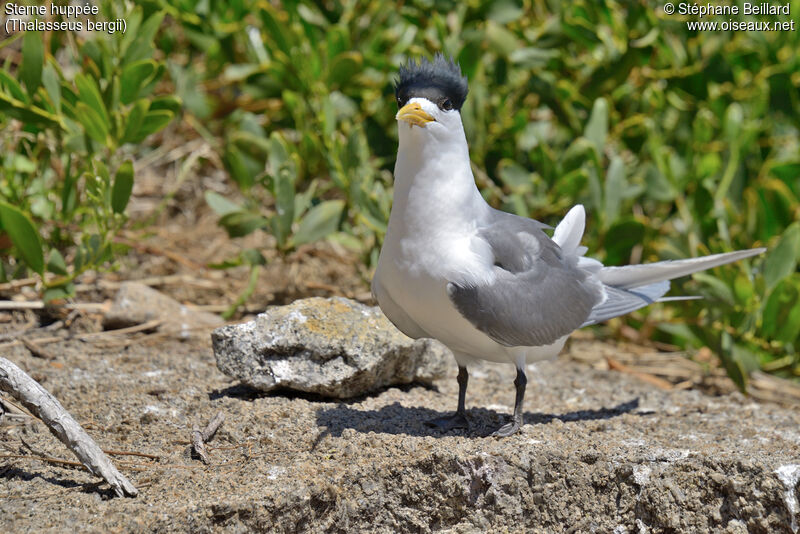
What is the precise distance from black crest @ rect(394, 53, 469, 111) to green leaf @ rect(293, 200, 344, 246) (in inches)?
52.5

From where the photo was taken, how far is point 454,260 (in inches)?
103

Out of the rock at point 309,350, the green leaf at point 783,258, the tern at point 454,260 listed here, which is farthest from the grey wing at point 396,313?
the green leaf at point 783,258

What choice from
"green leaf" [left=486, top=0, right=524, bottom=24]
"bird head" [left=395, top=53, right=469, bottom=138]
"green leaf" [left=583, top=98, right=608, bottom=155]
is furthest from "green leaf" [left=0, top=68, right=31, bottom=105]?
"green leaf" [left=583, top=98, right=608, bottom=155]

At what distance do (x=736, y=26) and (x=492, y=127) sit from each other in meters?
1.44

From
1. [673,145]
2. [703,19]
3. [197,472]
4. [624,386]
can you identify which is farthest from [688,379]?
[197,472]

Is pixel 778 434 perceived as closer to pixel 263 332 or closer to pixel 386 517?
pixel 386 517

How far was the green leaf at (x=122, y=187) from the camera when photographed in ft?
11.3

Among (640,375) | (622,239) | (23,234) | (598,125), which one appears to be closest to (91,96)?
(23,234)

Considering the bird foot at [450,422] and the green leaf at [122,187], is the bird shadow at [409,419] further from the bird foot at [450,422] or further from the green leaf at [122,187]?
the green leaf at [122,187]

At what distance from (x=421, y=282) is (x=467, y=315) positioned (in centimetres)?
17

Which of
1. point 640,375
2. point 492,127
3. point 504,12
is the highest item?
point 504,12

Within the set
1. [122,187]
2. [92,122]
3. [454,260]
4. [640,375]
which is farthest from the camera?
[640,375]

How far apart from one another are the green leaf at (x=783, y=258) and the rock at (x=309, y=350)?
1.78 m

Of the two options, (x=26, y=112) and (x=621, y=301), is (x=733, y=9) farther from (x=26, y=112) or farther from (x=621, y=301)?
(x=26, y=112)
